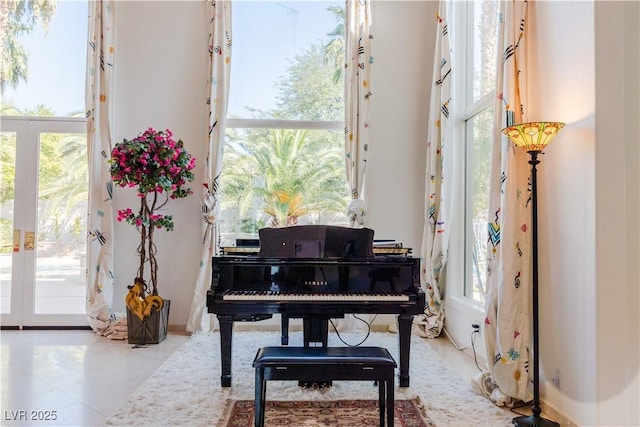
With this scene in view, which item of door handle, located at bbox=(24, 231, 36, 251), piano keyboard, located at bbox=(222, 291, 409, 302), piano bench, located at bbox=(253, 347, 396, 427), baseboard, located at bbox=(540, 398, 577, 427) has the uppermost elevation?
door handle, located at bbox=(24, 231, 36, 251)

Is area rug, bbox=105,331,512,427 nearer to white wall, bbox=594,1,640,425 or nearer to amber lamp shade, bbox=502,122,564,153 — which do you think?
white wall, bbox=594,1,640,425

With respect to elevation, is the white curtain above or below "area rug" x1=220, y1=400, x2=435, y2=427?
above

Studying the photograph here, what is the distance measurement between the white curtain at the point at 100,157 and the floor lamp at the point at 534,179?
4058 mm

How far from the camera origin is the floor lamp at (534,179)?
2312mm

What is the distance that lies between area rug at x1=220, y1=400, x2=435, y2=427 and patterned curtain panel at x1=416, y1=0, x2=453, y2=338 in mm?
1796

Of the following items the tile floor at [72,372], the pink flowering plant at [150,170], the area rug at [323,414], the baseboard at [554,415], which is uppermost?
the pink flowering plant at [150,170]

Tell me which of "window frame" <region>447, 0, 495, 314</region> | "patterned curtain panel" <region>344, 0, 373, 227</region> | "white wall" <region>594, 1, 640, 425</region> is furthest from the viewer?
"patterned curtain panel" <region>344, 0, 373, 227</region>

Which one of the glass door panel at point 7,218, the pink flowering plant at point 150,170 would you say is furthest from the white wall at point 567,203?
the glass door panel at point 7,218

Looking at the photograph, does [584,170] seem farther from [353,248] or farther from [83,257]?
[83,257]

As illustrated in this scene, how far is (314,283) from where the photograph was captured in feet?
9.64

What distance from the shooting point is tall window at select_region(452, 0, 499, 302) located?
3.82m

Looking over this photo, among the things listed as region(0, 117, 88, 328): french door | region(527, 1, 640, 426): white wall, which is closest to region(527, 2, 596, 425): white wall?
region(527, 1, 640, 426): white wall

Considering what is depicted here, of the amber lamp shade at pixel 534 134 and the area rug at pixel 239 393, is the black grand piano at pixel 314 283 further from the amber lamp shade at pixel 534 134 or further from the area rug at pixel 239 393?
the amber lamp shade at pixel 534 134

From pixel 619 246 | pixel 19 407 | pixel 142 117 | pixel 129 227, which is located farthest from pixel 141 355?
pixel 619 246
